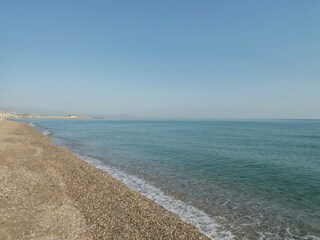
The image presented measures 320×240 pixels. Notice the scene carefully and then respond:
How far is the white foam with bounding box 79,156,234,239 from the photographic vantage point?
14.2 metres

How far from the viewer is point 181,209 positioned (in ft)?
57.0

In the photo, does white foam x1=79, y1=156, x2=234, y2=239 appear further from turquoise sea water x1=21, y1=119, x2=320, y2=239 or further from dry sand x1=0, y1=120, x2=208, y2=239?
dry sand x1=0, y1=120, x2=208, y2=239

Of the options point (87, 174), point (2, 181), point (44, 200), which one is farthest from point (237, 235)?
point (2, 181)

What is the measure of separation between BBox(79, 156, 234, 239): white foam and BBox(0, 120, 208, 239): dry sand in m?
0.91

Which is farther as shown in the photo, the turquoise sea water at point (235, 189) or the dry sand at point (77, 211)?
the turquoise sea water at point (235, 189)

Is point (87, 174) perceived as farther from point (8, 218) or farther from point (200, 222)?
point (200, 222)

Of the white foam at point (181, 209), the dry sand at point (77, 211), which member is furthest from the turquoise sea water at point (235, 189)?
the dry sand at point (77, 211)

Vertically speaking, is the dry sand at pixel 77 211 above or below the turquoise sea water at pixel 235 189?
above

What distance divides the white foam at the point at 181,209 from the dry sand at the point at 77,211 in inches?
35.7

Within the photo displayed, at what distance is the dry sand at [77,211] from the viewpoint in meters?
12.5

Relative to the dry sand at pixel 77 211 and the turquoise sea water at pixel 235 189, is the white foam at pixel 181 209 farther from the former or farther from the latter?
the dry sand at pixel 77 211

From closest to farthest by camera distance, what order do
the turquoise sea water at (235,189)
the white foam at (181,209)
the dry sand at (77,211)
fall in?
1. the dry sand at (77,211)
2. the white foam at (181,209)
3. the turquoise sea water at (235,189)

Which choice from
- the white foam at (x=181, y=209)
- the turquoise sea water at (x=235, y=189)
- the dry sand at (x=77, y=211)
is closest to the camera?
the dry sand at (x=77, y=211)

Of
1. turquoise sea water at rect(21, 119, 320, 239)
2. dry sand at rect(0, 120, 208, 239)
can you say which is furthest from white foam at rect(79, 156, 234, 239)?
dry sand at rect(0, 120, 208, 239)
